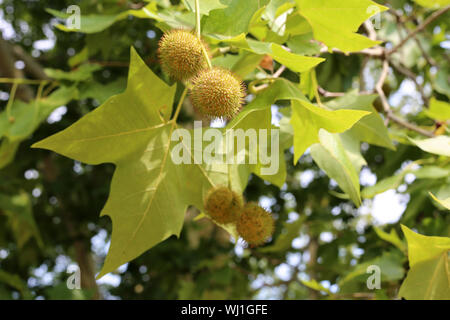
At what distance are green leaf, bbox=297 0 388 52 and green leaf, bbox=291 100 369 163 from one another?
25 centimetres

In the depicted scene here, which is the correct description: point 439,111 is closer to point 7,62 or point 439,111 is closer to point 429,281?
point 429,281

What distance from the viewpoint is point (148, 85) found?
4.64 ft

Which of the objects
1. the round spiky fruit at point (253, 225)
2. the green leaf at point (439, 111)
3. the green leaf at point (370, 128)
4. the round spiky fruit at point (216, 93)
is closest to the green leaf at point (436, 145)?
the green leaf at point (370, 128)

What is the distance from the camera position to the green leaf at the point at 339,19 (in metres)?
1.24

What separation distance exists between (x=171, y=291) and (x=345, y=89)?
7.49ft

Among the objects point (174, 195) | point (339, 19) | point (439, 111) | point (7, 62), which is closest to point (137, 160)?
point (174, 195)

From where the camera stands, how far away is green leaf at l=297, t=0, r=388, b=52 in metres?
1.24

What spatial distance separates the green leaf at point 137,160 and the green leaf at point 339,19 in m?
0.53

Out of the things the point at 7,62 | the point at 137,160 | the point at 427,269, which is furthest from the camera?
the point at 7,62

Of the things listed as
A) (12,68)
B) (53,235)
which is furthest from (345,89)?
(53,235)

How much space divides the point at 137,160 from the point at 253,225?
0.49m
